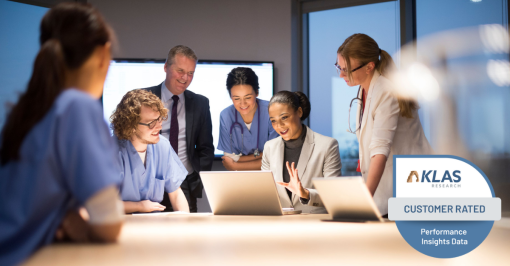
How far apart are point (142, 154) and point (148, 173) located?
13cm

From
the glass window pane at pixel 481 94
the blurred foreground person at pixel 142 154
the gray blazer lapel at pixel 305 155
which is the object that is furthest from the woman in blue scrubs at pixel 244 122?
the glass window pane at pixel 481 94

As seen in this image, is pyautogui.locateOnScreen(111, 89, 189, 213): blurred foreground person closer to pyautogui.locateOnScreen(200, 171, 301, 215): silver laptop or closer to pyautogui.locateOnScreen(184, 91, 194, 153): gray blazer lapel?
pyautogui.locateOnScreen(200, 171, 301, 215): silver laptop

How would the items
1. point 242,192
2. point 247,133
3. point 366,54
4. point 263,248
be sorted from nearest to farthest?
point 263,248 < point 242,192 < point 366,54 < point 247,133

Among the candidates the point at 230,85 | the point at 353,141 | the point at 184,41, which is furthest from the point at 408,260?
the point at 184,41

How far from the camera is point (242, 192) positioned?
200 centimetres

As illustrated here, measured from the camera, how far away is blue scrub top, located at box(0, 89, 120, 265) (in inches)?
29.2

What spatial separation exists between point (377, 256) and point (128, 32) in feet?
13.8

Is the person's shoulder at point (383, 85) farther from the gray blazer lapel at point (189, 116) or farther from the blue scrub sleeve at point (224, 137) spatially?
the blue scrub sleeve at point (224, 137)

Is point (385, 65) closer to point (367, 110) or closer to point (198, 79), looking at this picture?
point (367, 110)

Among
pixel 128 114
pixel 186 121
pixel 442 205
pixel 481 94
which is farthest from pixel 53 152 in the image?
pixel 481 94

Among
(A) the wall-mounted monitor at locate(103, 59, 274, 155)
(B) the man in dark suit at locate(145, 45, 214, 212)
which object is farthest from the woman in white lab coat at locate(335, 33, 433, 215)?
(A) the wall-mounted monitor at locate(103, 59, 274, 155)

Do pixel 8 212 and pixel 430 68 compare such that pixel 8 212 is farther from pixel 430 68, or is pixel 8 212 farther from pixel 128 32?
pixel 128 32

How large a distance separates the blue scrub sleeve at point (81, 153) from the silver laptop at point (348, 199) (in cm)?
100

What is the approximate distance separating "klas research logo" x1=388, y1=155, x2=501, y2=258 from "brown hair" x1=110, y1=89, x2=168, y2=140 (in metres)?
1.75
